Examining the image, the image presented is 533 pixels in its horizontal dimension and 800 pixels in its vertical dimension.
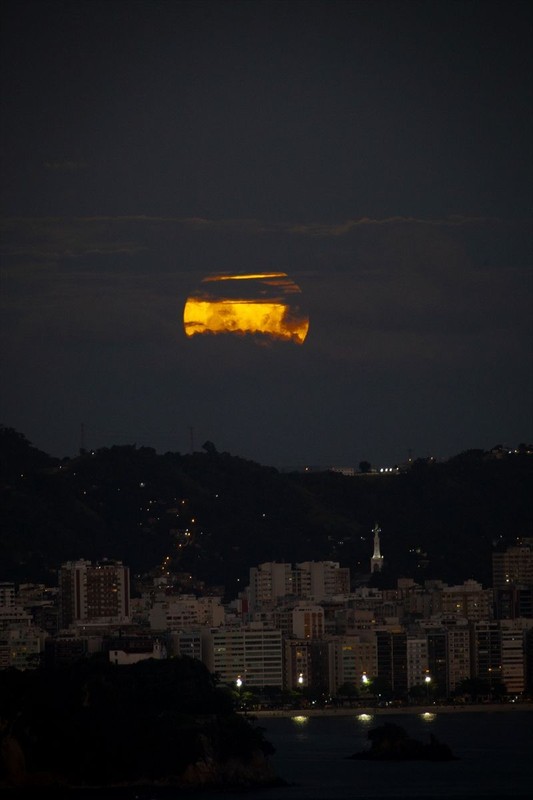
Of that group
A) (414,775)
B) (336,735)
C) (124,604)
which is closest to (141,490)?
(124,604)

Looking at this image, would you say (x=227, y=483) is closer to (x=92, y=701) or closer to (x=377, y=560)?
(x=377, y=560)

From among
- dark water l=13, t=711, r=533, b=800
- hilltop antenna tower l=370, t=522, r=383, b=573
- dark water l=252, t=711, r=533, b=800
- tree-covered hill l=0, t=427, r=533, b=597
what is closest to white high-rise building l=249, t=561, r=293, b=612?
tree-covered hill l=0, t=427, r=533, b=597

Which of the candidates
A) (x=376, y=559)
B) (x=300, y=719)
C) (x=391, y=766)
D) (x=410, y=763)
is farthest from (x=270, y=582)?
(x=391, y=766)

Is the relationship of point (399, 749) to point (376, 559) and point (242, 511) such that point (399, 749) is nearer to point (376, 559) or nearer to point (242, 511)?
point (376, 559)

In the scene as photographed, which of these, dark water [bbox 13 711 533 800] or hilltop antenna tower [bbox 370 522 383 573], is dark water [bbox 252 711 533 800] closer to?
dark water [bbox 13 711 533 800]

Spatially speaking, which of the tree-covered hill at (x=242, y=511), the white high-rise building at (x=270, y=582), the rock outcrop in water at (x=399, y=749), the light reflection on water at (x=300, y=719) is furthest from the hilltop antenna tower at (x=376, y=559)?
the rock outcrop in water at (x=399, y=749)
